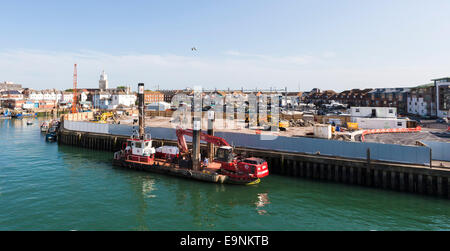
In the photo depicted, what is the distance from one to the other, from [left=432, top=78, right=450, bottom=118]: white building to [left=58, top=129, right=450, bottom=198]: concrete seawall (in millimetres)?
56167

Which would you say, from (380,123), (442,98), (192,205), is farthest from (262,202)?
(442,98)

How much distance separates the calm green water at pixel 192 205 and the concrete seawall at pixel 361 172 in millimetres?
1237

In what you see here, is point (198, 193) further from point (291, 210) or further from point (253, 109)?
point (253, 109)

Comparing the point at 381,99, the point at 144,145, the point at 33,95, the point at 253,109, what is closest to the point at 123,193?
the point at 144,145

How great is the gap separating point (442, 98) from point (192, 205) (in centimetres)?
7711

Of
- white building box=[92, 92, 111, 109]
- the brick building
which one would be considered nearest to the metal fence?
the brick building

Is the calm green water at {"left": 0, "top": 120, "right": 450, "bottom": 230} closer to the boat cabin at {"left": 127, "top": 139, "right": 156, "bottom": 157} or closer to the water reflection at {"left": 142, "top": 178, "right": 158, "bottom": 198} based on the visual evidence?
the water reflection at {"left": 142, "top": 178, "right": 158, "bottom": 198}

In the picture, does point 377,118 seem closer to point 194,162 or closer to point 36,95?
point 194,162

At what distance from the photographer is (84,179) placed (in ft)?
103

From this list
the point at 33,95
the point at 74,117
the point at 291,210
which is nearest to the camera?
the point at 291,210

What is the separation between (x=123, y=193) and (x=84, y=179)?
7.61m

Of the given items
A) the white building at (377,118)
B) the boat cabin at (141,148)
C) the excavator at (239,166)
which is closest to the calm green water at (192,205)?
the excavator at (239,166)

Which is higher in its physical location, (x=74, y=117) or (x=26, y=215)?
(x=74, y=117)

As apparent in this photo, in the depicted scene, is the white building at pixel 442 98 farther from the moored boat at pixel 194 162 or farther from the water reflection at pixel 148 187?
the water reflection at pixel 148 187
